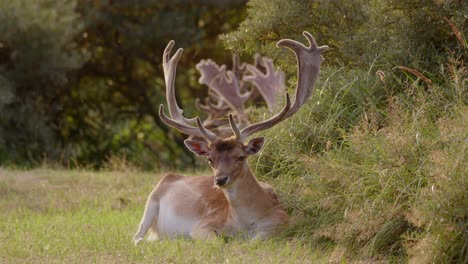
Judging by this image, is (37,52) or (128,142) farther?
(128,142)

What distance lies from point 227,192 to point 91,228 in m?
1.56

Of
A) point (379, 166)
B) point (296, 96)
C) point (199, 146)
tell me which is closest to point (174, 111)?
point (199, 146)

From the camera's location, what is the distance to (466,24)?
9.25m

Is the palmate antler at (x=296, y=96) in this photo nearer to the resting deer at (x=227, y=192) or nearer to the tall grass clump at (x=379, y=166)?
the resting deer at (x=227, y=192)

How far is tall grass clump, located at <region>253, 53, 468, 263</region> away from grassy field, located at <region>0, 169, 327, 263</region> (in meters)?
0.41

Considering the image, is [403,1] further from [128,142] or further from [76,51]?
[128,142]

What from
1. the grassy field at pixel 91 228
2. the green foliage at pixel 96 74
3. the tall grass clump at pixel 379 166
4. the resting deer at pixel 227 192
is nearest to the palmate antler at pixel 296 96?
the resting deer at pixel 227 192

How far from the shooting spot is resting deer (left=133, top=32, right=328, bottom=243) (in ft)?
28.6

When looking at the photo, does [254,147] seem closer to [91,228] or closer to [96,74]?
[91,228]

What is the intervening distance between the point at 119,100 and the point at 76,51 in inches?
134

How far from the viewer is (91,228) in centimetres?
970

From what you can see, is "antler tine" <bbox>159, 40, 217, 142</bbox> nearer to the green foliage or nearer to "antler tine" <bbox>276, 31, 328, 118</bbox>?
"antler tine" <bbox>276, 31, 328, 118</bbox>

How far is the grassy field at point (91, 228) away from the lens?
7.73 metres

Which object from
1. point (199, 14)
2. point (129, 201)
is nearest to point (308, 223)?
point (129, 201)
